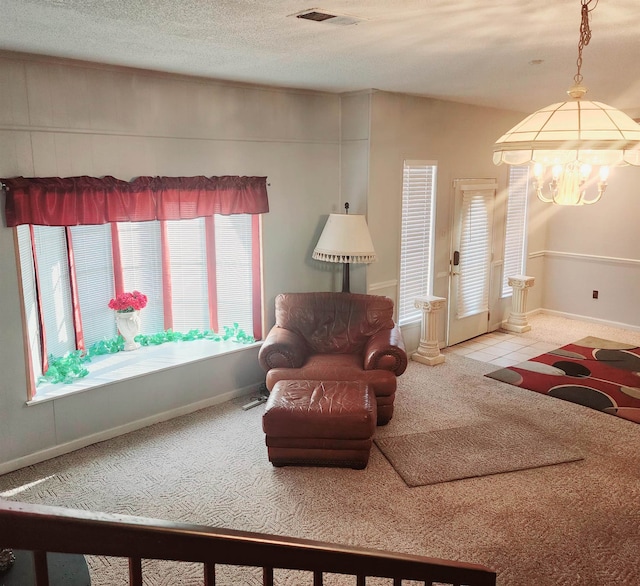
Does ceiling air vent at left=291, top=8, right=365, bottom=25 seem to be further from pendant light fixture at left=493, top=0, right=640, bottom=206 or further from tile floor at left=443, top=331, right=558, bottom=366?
tile floor at left=443, top=331, right=558, bottom=366

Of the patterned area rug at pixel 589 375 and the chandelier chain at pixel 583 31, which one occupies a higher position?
the chandelier chain at pixel 583 31

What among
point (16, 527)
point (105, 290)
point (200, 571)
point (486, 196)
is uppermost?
point (486, 196)

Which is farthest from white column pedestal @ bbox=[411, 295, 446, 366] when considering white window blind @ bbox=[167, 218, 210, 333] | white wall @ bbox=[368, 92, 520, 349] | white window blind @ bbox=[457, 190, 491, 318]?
white window blind @ bbox=[167, 218, 210, 333]

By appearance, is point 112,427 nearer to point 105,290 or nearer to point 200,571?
point 105,290

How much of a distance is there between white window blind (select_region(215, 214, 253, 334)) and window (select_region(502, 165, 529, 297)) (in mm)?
3602

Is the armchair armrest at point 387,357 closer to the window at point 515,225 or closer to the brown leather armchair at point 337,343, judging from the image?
the brown leather armchair at point 337,343

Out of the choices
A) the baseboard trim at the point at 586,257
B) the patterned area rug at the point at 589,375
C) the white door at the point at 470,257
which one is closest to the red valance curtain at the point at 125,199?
the white door at the point at 470,257

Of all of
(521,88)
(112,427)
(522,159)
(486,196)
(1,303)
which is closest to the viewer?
(522,159)

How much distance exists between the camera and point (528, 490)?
3521 mm

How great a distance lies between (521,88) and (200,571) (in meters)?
4.48

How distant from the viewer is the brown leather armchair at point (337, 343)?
4348 millimetres

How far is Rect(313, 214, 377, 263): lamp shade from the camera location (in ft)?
16.3

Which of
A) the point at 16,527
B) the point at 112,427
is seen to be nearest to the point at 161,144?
the point at 112,427

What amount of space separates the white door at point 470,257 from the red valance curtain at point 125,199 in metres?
2.44
